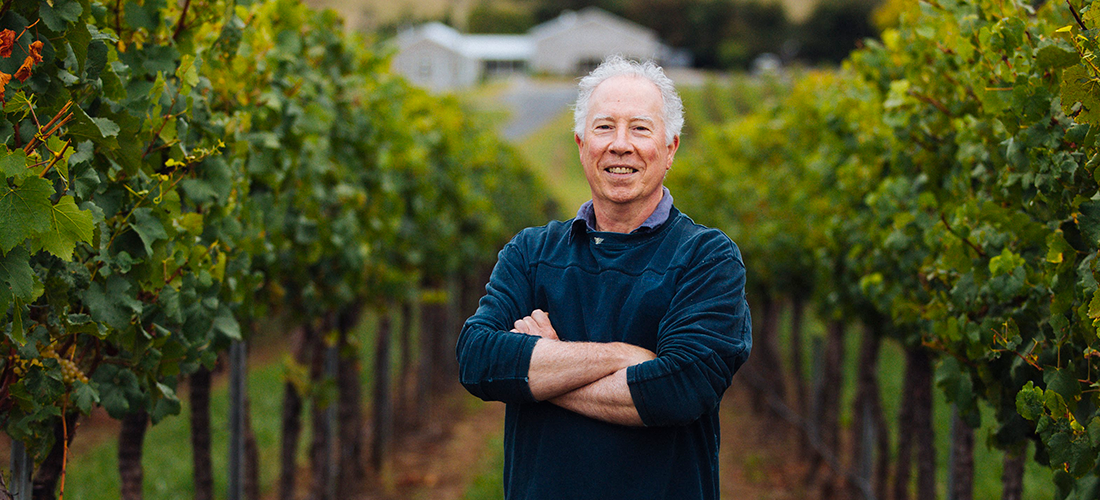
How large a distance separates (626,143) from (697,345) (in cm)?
61

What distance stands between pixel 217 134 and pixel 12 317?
52.4 inches

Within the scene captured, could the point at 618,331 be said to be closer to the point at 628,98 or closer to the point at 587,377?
the point at 587,377

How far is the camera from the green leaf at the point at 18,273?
2086 mm

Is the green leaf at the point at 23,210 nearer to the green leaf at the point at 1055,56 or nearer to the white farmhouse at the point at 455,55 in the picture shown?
the green leaf at the point at 1055,56

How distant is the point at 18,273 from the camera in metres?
2.10

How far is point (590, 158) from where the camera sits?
2635 mm

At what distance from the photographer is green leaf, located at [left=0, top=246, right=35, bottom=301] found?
6.84 feet

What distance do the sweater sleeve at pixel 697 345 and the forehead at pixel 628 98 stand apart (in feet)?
1.44

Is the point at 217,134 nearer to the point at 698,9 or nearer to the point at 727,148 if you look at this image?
the point at 727,148

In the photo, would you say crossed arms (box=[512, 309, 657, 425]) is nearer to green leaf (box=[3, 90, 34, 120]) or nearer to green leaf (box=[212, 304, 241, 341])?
green leaf (box=[3, 90, 34, 120])

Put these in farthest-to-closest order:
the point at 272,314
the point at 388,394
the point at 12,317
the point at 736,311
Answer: the point at 388,394, the point at 272,314, the point at 736,311, the point at 12,317

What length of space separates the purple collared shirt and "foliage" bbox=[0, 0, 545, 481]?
4.33 ft

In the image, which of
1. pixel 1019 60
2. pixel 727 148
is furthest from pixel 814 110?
pixel 1019 60

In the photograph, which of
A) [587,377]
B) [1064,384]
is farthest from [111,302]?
[1064,384]
